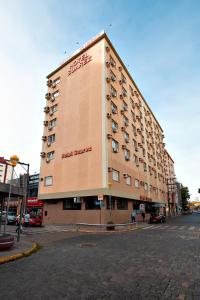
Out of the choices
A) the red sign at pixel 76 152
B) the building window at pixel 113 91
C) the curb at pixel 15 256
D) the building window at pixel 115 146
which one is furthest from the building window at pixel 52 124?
the curb at pixel 15 256

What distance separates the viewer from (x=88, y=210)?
23.1m

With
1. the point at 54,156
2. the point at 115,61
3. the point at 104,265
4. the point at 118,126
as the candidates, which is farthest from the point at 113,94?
the point at 104,265

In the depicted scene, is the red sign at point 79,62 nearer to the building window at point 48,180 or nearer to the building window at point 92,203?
the building window at point 48,180

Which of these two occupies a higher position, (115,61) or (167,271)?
(115,61)

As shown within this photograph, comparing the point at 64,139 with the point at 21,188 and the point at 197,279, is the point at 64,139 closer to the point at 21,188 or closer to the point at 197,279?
the point at 21,188

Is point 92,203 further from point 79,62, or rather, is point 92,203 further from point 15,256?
point 79,62

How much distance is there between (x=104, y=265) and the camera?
6941 millimetres

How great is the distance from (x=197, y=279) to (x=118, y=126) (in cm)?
2443

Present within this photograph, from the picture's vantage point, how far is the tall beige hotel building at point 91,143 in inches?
928

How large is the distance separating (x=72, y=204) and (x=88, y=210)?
10.8 ft

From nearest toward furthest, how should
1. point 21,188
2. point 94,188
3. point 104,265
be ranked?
point 104,265, point 21,188, point 94,188

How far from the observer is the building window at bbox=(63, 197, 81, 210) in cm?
2368

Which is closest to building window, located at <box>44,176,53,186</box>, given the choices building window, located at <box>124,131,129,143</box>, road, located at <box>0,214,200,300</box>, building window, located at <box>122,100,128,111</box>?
building window, located at <box>124,131,129,143</box>

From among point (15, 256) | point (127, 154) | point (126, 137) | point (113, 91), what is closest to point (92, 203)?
point (127, 154)
